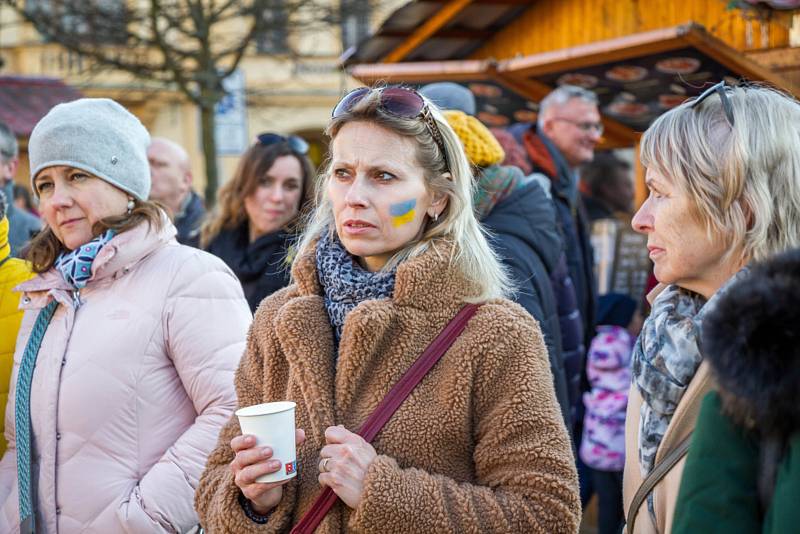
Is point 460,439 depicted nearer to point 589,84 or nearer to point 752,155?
point 752,155

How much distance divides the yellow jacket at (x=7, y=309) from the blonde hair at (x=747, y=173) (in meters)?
2.34

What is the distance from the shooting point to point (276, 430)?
215 centimetres

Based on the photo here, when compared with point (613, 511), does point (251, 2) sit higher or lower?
higher

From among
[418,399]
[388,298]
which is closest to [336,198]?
[388,298]

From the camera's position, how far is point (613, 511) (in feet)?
17.7

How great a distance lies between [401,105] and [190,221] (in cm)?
408

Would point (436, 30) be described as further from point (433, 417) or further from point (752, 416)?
point (752, 416)

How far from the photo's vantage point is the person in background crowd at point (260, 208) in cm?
488

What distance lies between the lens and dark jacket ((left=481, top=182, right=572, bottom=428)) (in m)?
3.81

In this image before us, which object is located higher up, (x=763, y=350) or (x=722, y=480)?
(x=763, y=350)

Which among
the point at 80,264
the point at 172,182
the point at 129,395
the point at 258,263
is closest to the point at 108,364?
the point at 129,395

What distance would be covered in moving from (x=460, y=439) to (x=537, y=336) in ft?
1.05

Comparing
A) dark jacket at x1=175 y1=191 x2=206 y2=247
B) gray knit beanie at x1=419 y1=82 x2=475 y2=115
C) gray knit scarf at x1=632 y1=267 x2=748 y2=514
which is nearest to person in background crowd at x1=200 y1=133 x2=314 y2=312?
dark jacket at x1=175 y1=191 x2=206 y2=247

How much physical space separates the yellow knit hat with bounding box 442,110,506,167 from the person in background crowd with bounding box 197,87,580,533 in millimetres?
1194
